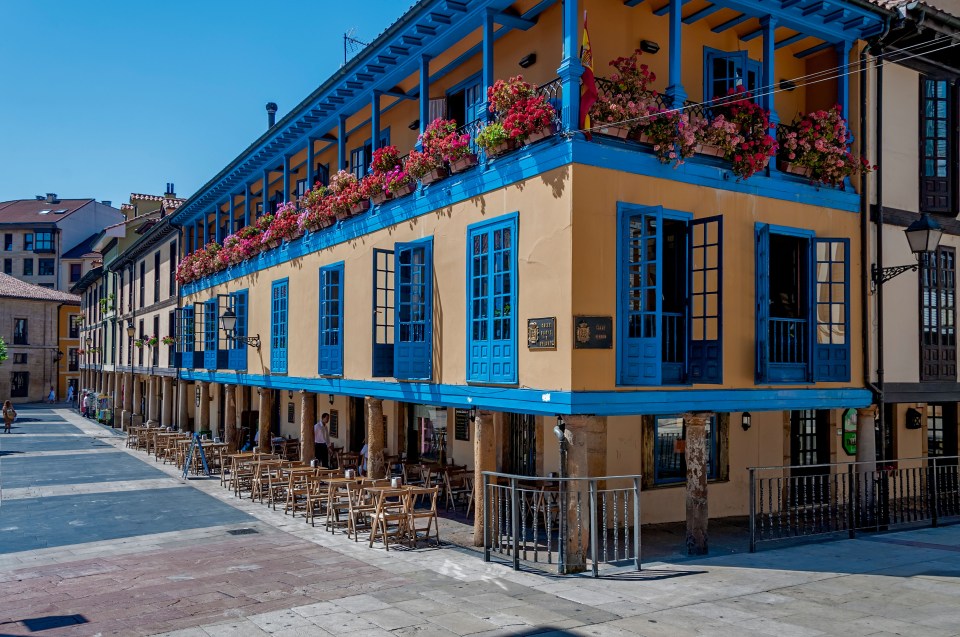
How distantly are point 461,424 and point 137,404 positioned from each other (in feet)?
94.6

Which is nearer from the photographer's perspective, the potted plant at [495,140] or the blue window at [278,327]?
the potted plant at [495,140]

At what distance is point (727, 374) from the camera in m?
11.9

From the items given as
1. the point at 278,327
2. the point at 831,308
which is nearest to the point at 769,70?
the point at 831,308

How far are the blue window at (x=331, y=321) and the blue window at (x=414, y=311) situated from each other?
2.92m

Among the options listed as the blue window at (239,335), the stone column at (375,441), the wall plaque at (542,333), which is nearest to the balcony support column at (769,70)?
the wall plaque at (542,333)

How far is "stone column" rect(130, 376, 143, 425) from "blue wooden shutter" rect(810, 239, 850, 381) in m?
33.0

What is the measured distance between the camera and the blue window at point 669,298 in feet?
35.6

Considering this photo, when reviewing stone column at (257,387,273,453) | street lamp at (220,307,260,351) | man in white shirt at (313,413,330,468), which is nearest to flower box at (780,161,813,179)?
man in white shirt at (313,413,330,468)

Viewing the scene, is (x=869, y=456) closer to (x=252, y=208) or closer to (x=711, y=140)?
(x=711, y=140)

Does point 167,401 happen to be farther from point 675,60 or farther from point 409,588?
point 675,60

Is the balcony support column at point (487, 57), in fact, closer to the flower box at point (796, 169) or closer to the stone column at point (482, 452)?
the stone column at point (482, 452)

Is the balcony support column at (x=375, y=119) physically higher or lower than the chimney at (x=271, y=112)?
lower

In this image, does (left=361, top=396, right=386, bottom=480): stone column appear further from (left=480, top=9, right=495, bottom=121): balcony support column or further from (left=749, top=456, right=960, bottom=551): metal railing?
(left=749, top=456, right=960, bottom=551): metal railing

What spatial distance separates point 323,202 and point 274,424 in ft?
41.3
